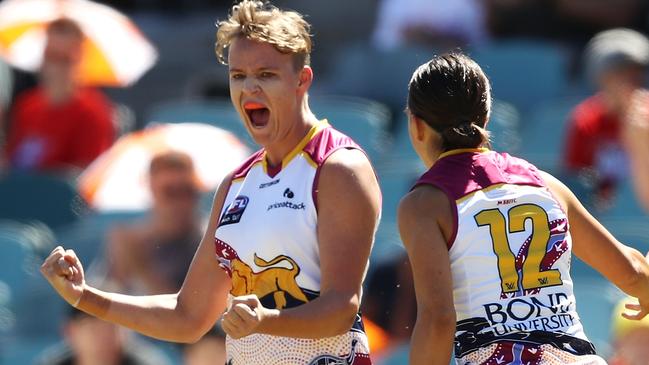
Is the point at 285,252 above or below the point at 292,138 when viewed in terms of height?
below

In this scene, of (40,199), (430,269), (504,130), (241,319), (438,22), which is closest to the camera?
(241,319)

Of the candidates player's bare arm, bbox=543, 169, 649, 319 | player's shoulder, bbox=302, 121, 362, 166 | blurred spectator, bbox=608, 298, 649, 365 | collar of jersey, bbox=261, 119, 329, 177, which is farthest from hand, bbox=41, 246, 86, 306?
blurred spectator, bbox=608, 298, 649, 365

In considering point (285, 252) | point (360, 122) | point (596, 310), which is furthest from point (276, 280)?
point (360, 122)

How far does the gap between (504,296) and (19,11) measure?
20.0 feet

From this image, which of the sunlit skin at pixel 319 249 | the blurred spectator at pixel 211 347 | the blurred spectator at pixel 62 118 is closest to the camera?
the sunlit skin at pixel 319 249

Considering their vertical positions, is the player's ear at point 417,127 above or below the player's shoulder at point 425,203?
above

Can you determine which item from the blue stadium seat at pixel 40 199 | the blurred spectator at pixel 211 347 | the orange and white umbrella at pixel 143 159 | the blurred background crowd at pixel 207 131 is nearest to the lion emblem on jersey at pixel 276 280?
the blurred background crowd at pixel 207 131

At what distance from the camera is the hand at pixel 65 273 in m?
3.86

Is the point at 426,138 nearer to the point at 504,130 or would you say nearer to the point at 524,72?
the point at 504,130

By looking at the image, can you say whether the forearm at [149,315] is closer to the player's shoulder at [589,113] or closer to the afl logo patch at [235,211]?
the afl logo patch at [235,211]

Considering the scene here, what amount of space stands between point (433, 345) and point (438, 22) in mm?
5344

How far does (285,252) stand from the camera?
150 inches

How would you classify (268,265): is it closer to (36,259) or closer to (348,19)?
(36,259)

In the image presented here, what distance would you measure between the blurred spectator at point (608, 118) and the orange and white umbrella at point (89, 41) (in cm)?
272
